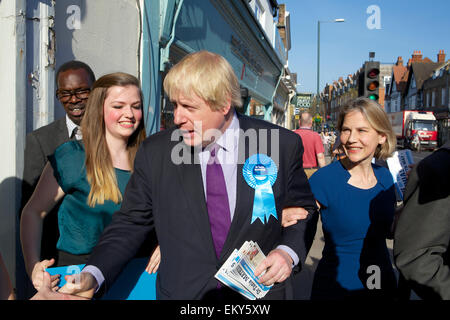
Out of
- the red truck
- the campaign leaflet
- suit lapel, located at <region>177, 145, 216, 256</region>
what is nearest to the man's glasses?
suit lapel, located at <region>177, 145, 216, 256</region>

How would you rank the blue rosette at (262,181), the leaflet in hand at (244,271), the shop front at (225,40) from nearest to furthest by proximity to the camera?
1. the leaflet in hand at (244,271)
2. the blue rosette at (262,181)
3. the shop front at (225,40)

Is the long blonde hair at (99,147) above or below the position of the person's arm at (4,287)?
above

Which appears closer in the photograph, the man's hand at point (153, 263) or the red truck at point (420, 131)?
the man's hand at point (153, 263)

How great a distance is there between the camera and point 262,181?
169 cm

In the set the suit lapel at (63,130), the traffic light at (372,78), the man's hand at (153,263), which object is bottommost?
the man's hand at (153,263)

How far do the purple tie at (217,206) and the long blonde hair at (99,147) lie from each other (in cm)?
Answer: 75

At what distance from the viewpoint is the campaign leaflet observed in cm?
249

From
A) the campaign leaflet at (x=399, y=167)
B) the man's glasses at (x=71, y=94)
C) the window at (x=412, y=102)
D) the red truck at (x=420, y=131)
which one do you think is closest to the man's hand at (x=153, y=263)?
the man's glasses at (x=71, y=94)

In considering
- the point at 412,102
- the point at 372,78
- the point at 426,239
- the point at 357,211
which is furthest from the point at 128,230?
the point at 412,102

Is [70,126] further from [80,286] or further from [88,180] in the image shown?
[80,286]

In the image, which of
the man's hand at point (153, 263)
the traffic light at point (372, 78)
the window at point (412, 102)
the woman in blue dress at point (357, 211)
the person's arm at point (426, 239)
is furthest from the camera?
the window at point (412, 102)

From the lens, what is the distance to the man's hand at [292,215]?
5.81 ft

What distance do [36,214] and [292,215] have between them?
4.75 ft

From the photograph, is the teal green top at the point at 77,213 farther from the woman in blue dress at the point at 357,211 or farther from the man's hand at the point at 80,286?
the woman in blue dress at the point at 357,211
